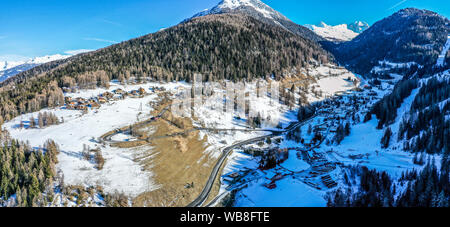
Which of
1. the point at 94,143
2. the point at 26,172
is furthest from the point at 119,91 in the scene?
the point at 26,172

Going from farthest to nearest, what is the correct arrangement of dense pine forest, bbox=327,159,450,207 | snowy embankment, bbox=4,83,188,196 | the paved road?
the paved road, snowy embankment, bbox=4,83,188,196, dense pine forest, bbox=327,159,450,207

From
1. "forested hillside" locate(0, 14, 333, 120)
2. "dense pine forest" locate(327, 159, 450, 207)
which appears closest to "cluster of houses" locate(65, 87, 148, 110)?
"forested hillside" locate(0, 14, 333, 120)

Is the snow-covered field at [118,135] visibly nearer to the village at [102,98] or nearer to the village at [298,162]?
the village at [102,98]

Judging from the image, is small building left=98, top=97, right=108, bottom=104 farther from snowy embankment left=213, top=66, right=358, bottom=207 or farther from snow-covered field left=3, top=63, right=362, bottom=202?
snowy embankment left=213, top=66, right=358, bottom=207

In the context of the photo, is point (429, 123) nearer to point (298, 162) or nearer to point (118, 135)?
point (298, 162)

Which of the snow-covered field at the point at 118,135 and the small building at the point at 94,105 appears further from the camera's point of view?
the small building at the point at 94,105

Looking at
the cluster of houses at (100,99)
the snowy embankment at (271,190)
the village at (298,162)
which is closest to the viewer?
the snowy embankment at (271,190)

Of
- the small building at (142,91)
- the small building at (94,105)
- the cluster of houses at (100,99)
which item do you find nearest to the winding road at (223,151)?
the small building at (142,91)

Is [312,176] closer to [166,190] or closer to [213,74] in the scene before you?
[166,190]
